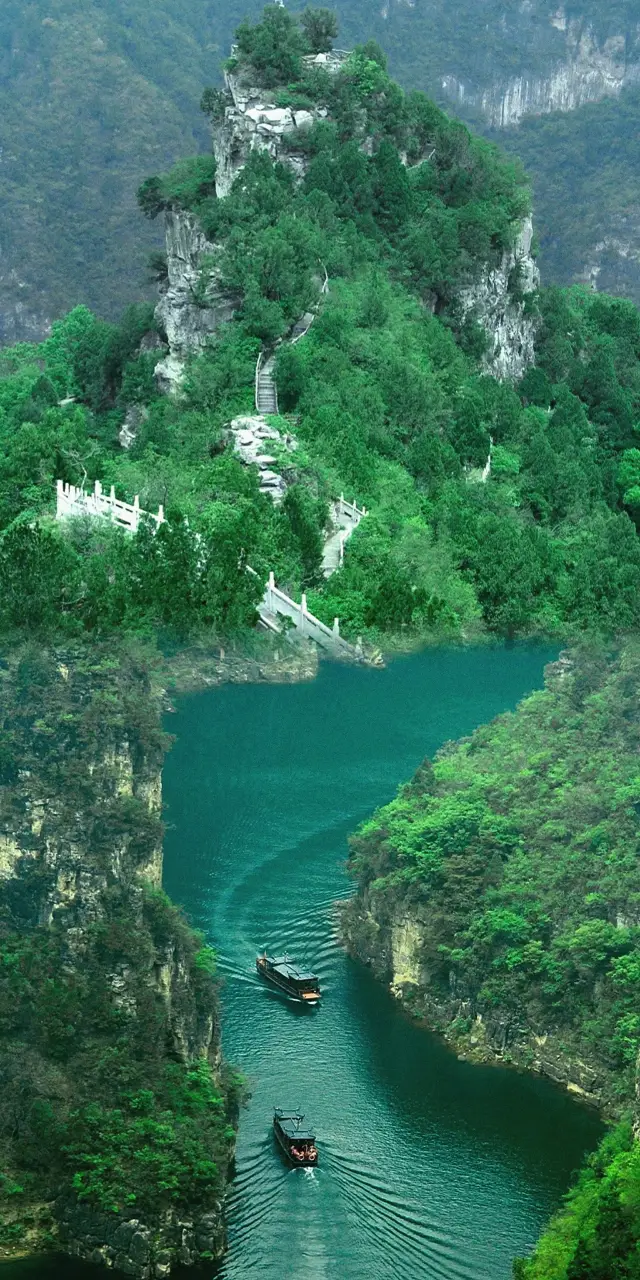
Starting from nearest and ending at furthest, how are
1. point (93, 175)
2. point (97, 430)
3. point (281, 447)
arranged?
point (281, 447), point (97, 430), point (93, 175)

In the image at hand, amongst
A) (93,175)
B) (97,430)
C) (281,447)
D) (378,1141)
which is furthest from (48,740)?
(93,175)

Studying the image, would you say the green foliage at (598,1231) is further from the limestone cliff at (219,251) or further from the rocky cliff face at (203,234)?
the limestone cliff at (219,251)

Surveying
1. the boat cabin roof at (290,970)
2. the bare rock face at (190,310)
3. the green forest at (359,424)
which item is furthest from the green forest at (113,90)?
the boat cabin roof at (290,970)

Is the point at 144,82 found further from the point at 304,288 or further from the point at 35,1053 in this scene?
the point at 35,1053

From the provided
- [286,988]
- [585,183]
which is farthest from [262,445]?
[585,183]

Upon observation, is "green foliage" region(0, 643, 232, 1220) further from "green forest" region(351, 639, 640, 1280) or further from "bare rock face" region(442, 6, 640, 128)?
"bare rock face" region(442, 6, 640, 128)

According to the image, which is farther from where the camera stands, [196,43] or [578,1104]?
[196,43]

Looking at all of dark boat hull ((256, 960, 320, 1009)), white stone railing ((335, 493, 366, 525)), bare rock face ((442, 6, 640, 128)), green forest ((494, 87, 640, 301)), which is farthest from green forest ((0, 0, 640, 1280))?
bare rock face ((442, 6, 640, 128))

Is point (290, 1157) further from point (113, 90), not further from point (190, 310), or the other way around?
point (113, 90)
